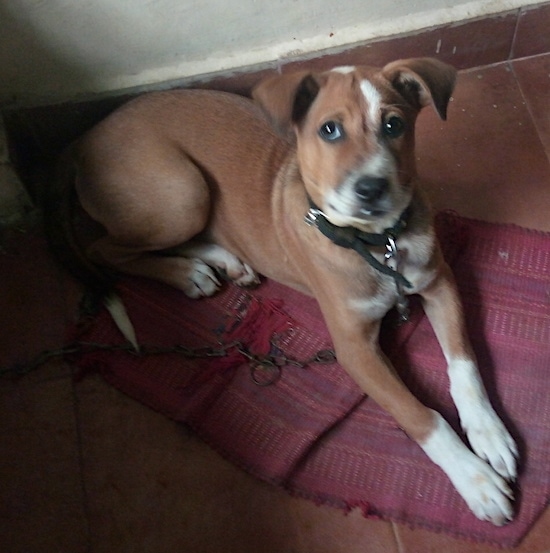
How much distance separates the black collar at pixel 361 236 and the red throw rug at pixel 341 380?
42 cm

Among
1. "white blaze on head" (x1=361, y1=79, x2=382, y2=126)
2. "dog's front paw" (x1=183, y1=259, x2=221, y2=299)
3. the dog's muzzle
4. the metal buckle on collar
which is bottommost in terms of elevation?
"dog's front paw" (x1=183, y1=259, x2=221, y2=299)

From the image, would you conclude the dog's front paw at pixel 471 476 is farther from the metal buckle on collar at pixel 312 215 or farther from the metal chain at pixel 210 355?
the metal buckle on collar at pixel 312 215

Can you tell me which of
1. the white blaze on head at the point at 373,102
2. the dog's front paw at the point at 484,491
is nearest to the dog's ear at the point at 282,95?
the white blaze on head at the point at 373,102

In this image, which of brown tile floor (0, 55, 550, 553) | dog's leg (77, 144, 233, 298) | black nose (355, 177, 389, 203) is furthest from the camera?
dog's leg (77, 144, 233, 298)

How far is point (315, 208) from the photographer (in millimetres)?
1860

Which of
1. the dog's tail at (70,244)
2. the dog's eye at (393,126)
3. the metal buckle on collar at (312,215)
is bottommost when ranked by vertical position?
the dog's tail at (70,244)

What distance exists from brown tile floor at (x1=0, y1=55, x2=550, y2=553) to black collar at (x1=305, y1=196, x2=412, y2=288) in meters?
0.68

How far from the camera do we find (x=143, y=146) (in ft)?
7.13

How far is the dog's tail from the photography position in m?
2.28

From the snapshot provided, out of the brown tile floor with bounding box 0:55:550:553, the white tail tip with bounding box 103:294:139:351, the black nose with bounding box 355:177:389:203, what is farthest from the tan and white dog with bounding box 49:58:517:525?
the brown tile floor with bounding box 0:55:550:553

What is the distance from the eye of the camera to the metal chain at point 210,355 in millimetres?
2207

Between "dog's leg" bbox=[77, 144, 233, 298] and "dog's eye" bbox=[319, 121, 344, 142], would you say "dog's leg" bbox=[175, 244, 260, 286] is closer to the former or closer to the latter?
"dog's leg" bbox=[77, 144, 233, 298]

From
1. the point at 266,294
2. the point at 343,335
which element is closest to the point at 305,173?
the point at 343,335

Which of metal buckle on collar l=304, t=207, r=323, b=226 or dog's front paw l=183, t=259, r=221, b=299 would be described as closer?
metal buckle on collar l=304, t=207, r=323, b=226
